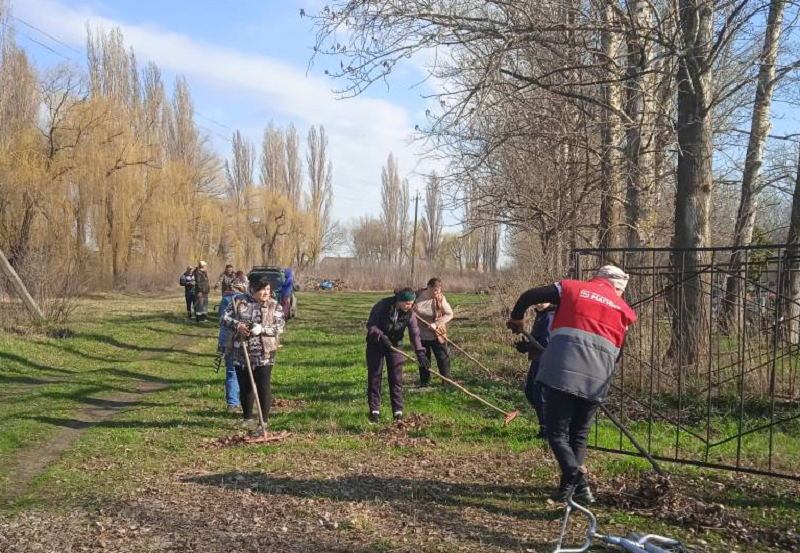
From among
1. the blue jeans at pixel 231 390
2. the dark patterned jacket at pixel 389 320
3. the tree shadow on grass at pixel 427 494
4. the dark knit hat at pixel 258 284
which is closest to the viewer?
the tree shadow on grass at pixel 427 494

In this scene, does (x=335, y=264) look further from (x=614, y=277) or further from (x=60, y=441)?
(x=614, y=277)

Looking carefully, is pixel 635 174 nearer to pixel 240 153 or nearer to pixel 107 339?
pixel 107 339

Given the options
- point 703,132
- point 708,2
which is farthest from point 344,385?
point 708,2

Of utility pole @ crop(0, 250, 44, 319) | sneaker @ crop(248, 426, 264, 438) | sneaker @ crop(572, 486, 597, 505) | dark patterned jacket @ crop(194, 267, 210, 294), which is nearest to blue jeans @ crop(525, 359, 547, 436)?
sneaker @ crop(572, 486, 597, 505)

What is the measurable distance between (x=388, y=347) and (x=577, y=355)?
3931 mm

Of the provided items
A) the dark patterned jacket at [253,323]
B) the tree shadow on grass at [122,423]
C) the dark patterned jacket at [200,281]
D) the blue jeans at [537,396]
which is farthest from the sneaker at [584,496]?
the dark patterned jacket at [200,281]

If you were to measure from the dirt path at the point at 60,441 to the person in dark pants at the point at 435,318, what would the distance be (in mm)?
4717

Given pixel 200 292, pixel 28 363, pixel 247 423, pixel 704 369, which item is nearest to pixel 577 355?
pixel 247 423

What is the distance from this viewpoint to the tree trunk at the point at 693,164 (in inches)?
375

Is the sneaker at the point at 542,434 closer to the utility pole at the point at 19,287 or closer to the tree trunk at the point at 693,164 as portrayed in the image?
the tree trunk at the point at 693,164

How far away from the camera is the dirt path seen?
6.57 meters

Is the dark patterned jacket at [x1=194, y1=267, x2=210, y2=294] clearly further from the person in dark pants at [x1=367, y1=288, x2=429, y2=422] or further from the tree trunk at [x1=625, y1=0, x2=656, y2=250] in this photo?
the person in dark pants at [x1=367, y1=288, x2=429, y2=422]

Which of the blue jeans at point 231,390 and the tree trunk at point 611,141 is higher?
the tree trunk at point 611,141

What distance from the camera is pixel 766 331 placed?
8.86 m
